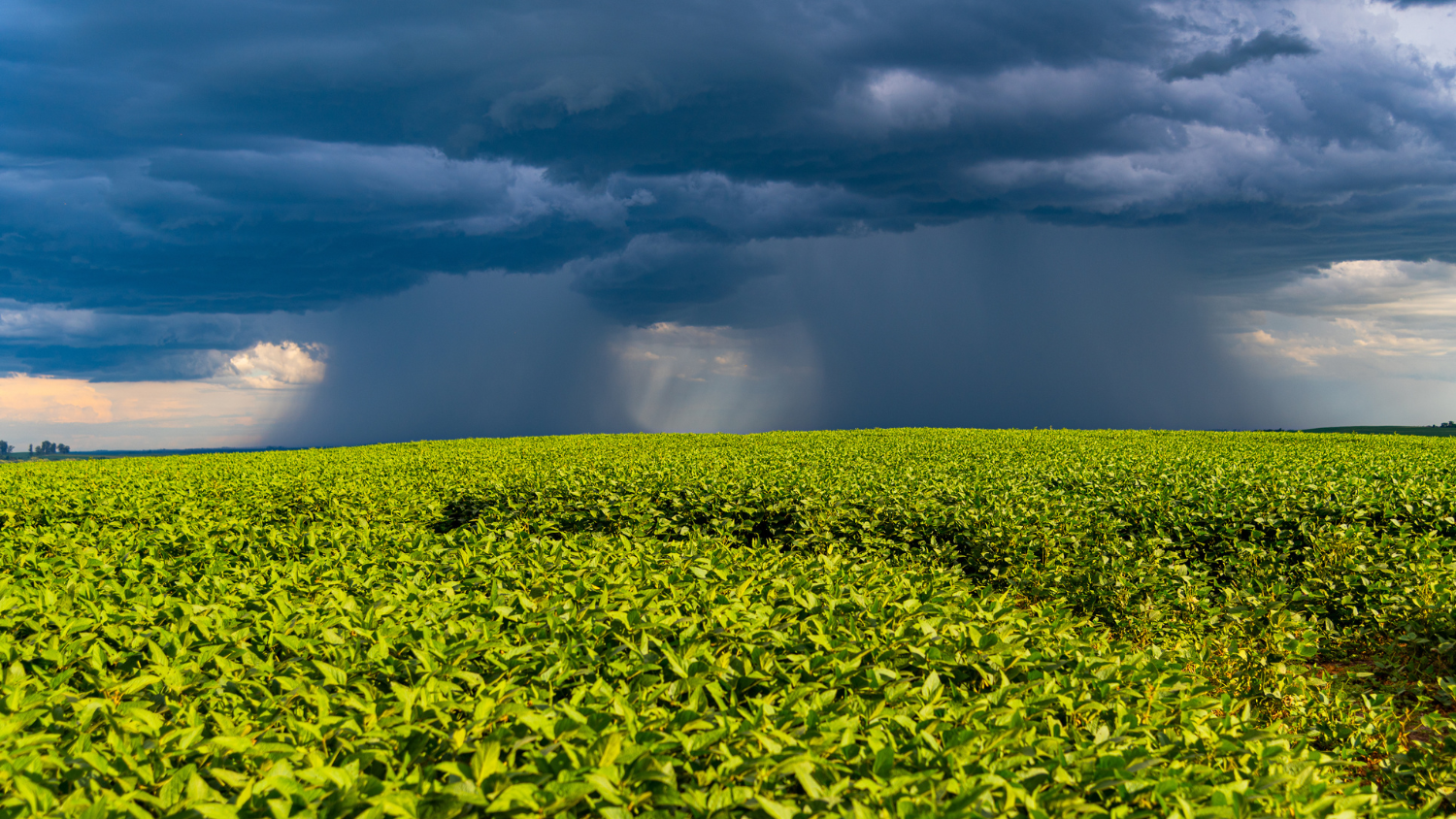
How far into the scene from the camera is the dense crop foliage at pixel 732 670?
2.15 meters

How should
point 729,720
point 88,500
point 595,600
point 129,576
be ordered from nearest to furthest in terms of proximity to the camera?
1. point 729,720
2. point 595,600
3. point 129,576
4. point 88,500

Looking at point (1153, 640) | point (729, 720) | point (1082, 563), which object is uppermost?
point (729, 720)

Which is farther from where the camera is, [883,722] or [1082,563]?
[1082,563]

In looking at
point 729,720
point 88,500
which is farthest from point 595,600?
point 88,500

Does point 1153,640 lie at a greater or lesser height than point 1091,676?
lesser

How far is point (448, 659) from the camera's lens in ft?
9.78

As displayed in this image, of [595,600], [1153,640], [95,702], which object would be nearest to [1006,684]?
[595,600]

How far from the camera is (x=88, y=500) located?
8.83m

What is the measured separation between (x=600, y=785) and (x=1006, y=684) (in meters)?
1.71

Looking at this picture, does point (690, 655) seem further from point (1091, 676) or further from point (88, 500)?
point (88, 500)

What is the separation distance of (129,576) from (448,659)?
10.2ft

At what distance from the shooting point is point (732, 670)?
2902 mm

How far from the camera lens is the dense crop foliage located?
2.15 metres

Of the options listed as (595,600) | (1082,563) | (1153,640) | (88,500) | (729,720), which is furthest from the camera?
(88,500)
